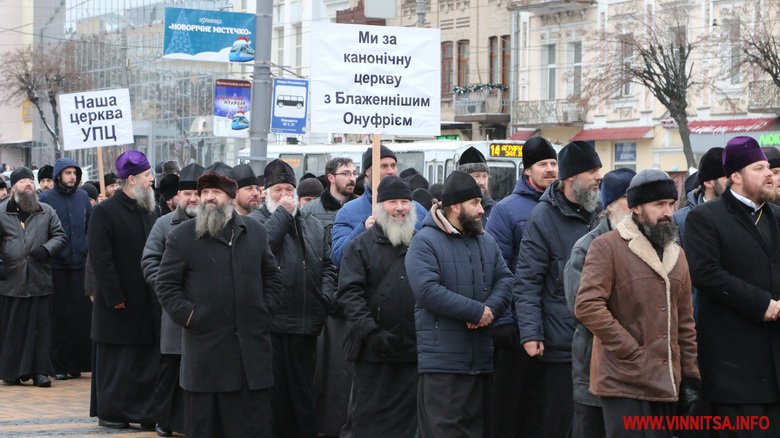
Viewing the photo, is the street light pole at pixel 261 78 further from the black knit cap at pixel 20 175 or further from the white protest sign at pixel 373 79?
the white protest sign at pixel 373 79

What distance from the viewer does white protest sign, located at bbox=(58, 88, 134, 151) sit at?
16.2 metres

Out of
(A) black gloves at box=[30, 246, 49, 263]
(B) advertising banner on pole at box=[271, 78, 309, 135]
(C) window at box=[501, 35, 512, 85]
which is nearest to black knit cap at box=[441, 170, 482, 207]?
(A) black gloves at box=[30, 246, 49, 263]

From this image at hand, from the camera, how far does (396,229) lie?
31.3 feet

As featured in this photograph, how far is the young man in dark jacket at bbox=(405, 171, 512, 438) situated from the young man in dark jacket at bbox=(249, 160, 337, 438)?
183cm

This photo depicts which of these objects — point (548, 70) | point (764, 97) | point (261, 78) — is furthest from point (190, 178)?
point (548, 70)

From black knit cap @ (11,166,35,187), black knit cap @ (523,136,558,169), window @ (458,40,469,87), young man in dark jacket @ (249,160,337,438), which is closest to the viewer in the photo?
black knit cap @ (523,136,558,169)

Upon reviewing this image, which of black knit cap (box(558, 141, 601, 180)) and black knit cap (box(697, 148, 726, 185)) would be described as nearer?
black knit cap (box(558, 141, 601, 180))

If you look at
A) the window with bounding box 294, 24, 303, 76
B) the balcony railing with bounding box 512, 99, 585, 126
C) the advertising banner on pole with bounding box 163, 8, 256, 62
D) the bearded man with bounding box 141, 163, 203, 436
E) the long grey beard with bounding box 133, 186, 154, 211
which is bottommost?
the bearded man with bounding box 141, 163, 203, 436

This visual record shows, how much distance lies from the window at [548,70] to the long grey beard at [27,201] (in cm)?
3637

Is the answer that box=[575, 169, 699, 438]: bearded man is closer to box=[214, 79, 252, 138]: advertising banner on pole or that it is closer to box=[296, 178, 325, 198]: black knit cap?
box=[296, 178, 325, 198]: black knit cap

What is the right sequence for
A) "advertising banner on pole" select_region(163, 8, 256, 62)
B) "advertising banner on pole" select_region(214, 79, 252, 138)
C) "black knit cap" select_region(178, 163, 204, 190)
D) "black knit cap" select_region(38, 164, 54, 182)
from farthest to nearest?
1. "advertising banner on pole" select_region(214, 79, 252, 138)
2. "black knit cap" select_region(38, 164, 54, 182)
3. "advertising banner on pole" select_region(163, 8, 256, 62)
4. "black knit cap" select_region(178, 163, 204, 190)

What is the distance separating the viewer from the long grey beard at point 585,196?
29.3 ft

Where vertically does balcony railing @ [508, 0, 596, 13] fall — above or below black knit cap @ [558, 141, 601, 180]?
above

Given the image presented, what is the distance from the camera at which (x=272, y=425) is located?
10.6 m
